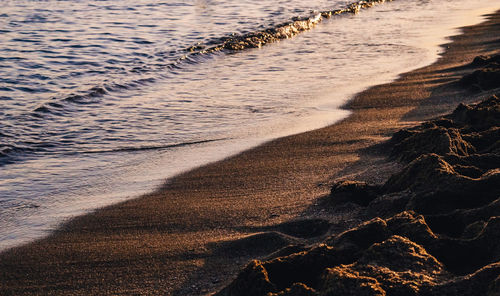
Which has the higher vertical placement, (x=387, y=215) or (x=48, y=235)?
(x=387, y=215)

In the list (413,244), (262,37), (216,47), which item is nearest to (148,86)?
(216,47)

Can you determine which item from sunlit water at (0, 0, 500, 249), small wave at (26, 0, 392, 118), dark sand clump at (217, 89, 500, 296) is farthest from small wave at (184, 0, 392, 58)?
dark sand clump at (217, 89, 500, 296)

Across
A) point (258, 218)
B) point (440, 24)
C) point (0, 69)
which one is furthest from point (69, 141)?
point (440, 24)

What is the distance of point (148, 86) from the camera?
847 centimetres

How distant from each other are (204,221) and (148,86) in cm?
515

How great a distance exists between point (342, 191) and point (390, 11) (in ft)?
42.6

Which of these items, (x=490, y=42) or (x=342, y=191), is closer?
(x=342, y=191)

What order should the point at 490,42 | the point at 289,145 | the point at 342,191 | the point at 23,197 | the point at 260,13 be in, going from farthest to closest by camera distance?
the point at 260,13 < the point at 490,42 < the point at 289,145 < the point at 23,197 < the point at 342,191

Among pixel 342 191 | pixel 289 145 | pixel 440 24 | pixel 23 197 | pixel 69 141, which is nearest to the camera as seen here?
pixel 342 191

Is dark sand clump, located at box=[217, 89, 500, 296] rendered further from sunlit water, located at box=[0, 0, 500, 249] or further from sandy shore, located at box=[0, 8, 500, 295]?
sunlit water, located at box=[0, 0, 500, 249]

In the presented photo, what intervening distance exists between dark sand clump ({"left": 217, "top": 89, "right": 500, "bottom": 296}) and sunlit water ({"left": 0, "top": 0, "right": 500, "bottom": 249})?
1962mm

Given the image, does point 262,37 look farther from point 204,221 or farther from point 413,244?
point 413,244

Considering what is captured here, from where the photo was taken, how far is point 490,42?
9.94 m

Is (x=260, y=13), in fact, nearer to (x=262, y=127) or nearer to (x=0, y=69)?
(x=0, y=69)
